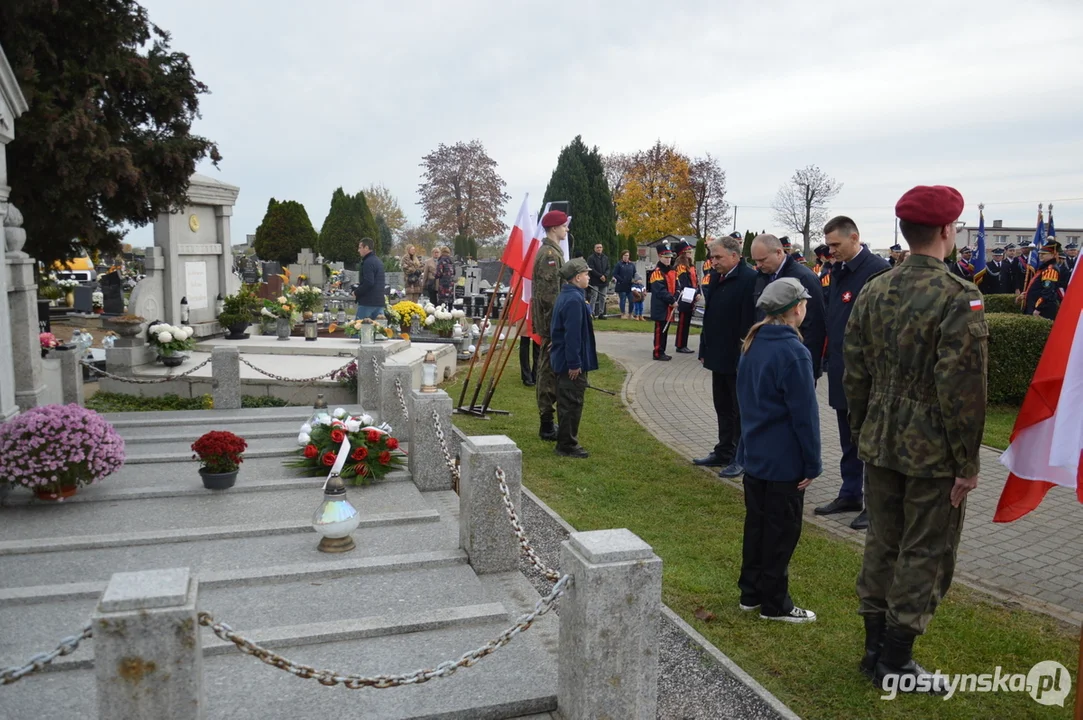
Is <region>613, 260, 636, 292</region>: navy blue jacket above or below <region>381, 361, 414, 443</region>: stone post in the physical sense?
above

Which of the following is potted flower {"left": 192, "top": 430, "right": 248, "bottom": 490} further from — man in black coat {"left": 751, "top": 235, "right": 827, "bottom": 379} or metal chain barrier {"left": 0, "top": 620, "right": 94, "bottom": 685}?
man in black coat {"left": 751, "top": 235, "right": 827, "bottom": 379}

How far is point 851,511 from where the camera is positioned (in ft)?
22.6

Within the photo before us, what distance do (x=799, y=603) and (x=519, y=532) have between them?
6.54 ft

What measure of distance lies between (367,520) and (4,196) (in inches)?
171

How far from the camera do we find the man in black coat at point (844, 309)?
6.43 metres

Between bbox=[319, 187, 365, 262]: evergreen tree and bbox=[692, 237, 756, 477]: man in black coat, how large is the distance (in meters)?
32.6

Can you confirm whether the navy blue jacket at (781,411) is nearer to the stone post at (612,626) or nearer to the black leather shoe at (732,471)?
the stone post at (612,626)

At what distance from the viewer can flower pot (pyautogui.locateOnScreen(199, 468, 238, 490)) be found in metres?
6.93

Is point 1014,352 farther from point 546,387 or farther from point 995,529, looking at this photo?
point 546,387

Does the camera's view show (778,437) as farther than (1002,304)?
No

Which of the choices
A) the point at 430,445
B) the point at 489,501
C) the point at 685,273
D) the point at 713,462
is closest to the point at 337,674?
the point at 489,501

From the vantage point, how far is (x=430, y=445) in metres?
7.26

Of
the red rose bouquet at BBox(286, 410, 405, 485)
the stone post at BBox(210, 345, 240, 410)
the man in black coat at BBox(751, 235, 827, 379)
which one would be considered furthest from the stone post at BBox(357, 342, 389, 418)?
the man in black coat at BBox(751, 235, 827, 379)

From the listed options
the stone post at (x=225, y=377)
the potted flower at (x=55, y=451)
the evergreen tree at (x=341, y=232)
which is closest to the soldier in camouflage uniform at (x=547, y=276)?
the stone post at (x=225, y=377)
